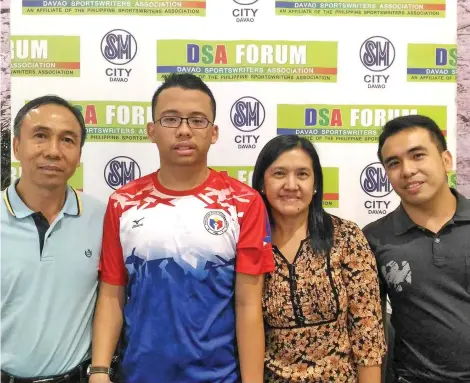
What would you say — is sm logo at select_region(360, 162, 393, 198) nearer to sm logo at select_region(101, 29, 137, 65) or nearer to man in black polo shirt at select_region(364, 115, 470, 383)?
man in black polo shirt at select_region(364, 115, 470, 383)

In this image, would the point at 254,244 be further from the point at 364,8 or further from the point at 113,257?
the point at 364,8

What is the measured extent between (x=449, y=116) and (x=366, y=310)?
1232 mm

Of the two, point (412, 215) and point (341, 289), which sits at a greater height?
point (412, 215)

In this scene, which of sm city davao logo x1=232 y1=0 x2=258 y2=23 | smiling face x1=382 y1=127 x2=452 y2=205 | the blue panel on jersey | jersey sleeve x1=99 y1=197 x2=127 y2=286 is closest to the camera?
the blue panel on jersey

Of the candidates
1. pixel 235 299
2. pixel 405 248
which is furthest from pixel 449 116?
pixel 235 299

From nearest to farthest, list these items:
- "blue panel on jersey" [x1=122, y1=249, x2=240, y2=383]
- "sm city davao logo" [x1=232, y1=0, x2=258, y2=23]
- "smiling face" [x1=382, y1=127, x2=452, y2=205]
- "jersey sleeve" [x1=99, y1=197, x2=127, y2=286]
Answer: "blue panel on jersey" [x1=122, y1=249, x2=240, y2=383] < "jersey sleeve" [x1=99, y1=197, x2=127, y2=286] < "smiling face" [x1=382, y1=127, x2=452, y2=205] < "sm city davao logo" [x1=232, y1=0, x2=258, y2=23]

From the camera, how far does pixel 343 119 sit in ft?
7.48

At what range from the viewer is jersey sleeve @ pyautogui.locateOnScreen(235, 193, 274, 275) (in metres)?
1.55

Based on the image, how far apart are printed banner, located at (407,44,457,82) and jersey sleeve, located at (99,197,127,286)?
1.65 m

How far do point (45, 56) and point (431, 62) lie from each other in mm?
1988

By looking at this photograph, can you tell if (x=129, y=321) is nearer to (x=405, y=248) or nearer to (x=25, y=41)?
(x=405, y=248)

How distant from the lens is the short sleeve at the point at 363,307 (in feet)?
5.26

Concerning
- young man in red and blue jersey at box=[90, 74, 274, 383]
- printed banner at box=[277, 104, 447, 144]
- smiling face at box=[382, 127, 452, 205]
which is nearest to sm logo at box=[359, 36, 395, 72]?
printed banner at box=[277, 104, 447, 144]

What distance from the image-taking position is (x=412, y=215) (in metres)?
1.82
